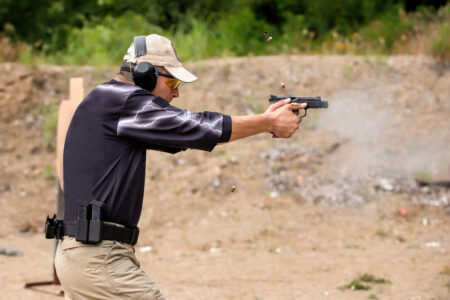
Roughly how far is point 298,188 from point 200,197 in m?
1.36

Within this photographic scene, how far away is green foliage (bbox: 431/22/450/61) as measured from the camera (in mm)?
11938

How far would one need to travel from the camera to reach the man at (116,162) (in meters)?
3.38

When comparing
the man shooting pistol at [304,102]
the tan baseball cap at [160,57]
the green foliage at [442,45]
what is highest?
the green foliage at [442,45]

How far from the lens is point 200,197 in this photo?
32.9 ft

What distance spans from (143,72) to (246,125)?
56 centimetres

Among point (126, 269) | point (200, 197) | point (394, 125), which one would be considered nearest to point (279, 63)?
point (394, 125)

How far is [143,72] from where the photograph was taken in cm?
349

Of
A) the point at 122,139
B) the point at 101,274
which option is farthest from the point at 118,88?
the point at 101,274

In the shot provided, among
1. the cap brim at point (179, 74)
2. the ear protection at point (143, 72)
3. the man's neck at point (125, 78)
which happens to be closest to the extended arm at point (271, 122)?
the cap brim at point (179, 74)

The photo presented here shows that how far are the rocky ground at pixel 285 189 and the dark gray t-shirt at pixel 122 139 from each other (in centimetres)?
349

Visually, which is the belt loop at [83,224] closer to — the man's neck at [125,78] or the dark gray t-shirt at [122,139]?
the dark gray t-shirt at [122,139]

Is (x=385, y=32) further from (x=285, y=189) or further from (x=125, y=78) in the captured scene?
(x=125, y=78)

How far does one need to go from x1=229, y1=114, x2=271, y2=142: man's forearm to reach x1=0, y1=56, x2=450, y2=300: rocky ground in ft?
11.7

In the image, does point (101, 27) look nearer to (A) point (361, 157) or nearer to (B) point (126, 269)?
(A) point (361, 157)
